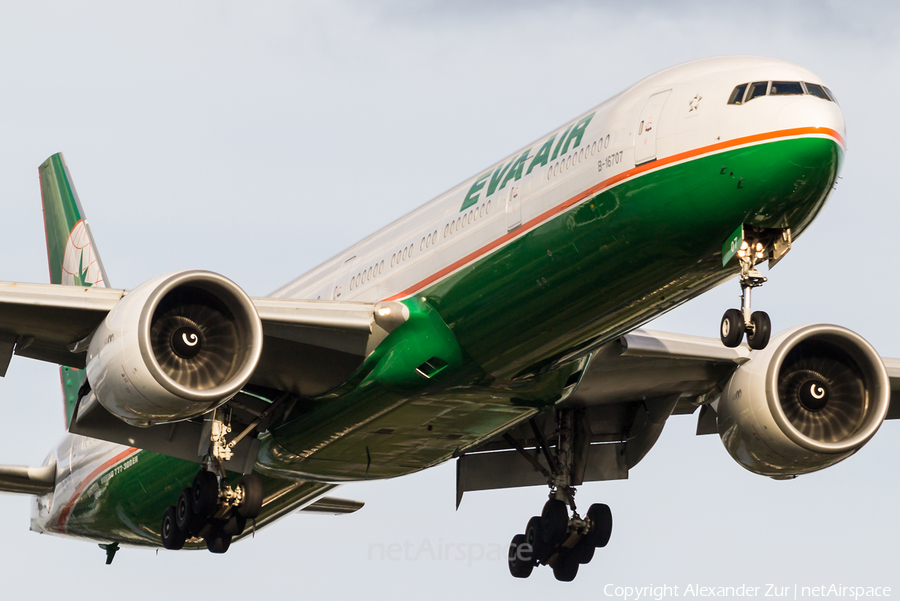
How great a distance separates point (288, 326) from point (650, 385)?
710 centimetres

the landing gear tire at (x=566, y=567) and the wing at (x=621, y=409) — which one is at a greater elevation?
the wing at (x=621, y=409)

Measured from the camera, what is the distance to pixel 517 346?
68.3 feet

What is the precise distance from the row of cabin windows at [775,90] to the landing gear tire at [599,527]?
35.5 feet

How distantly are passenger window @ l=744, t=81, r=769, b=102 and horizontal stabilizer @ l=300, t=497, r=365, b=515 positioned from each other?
47.3ft

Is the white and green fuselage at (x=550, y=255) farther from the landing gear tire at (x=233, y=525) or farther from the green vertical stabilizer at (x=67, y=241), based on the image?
the green vertical stabilizer at (x=67, y=241)

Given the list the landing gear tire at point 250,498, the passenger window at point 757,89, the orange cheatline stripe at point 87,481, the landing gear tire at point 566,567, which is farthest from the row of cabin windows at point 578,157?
the orange cheatline stripe at point 87,481

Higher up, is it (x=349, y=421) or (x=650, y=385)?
(x=650, y=385)

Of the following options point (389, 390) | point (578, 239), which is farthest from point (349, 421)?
point (578, 239)

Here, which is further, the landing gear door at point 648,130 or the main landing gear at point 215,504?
the main landing gear at point 215,504

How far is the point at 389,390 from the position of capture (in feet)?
72.0

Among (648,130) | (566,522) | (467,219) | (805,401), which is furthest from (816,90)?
(566,522)

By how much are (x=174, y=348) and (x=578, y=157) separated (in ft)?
21.0

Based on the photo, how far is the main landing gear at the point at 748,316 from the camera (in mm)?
18125

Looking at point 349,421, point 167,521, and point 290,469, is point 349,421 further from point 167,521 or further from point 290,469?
point 167,521
